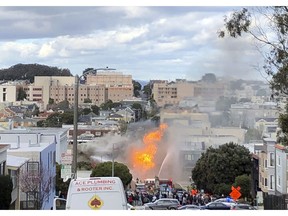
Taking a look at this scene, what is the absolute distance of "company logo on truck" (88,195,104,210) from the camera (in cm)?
1352

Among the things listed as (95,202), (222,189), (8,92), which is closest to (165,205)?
(95,202)

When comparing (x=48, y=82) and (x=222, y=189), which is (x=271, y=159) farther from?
(x=48, y=82)

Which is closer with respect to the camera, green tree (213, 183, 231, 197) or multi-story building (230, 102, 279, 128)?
green tree (213, 183, 231, 197)

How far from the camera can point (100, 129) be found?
429ft

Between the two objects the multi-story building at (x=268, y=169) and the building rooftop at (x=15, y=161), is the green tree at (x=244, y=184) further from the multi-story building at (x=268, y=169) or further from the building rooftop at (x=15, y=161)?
the building rooftop at (x=15, y=161)

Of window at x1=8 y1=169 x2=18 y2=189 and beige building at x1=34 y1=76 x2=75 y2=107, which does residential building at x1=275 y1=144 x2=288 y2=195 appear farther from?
beige building at x1=34 y1=76 x2=75 y2=107

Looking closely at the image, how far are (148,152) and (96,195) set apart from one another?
94235 mm

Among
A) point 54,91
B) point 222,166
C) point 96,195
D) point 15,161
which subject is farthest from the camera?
point 54,91

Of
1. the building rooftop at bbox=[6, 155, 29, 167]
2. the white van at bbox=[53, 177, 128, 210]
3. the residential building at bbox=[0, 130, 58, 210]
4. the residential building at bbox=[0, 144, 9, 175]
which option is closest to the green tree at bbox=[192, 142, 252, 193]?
the residential building at bbox=[0, 130, 58, 210]

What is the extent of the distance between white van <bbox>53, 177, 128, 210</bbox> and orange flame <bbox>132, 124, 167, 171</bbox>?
86.1 metres

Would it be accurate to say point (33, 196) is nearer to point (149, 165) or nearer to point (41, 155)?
point (41, 155)

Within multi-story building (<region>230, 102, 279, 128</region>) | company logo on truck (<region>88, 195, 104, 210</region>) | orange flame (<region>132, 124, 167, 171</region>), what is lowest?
orange flame (<region>132, 124, 167, 171</region>)

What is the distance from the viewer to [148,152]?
107688 mm

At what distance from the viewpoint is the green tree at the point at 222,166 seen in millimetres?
57781
